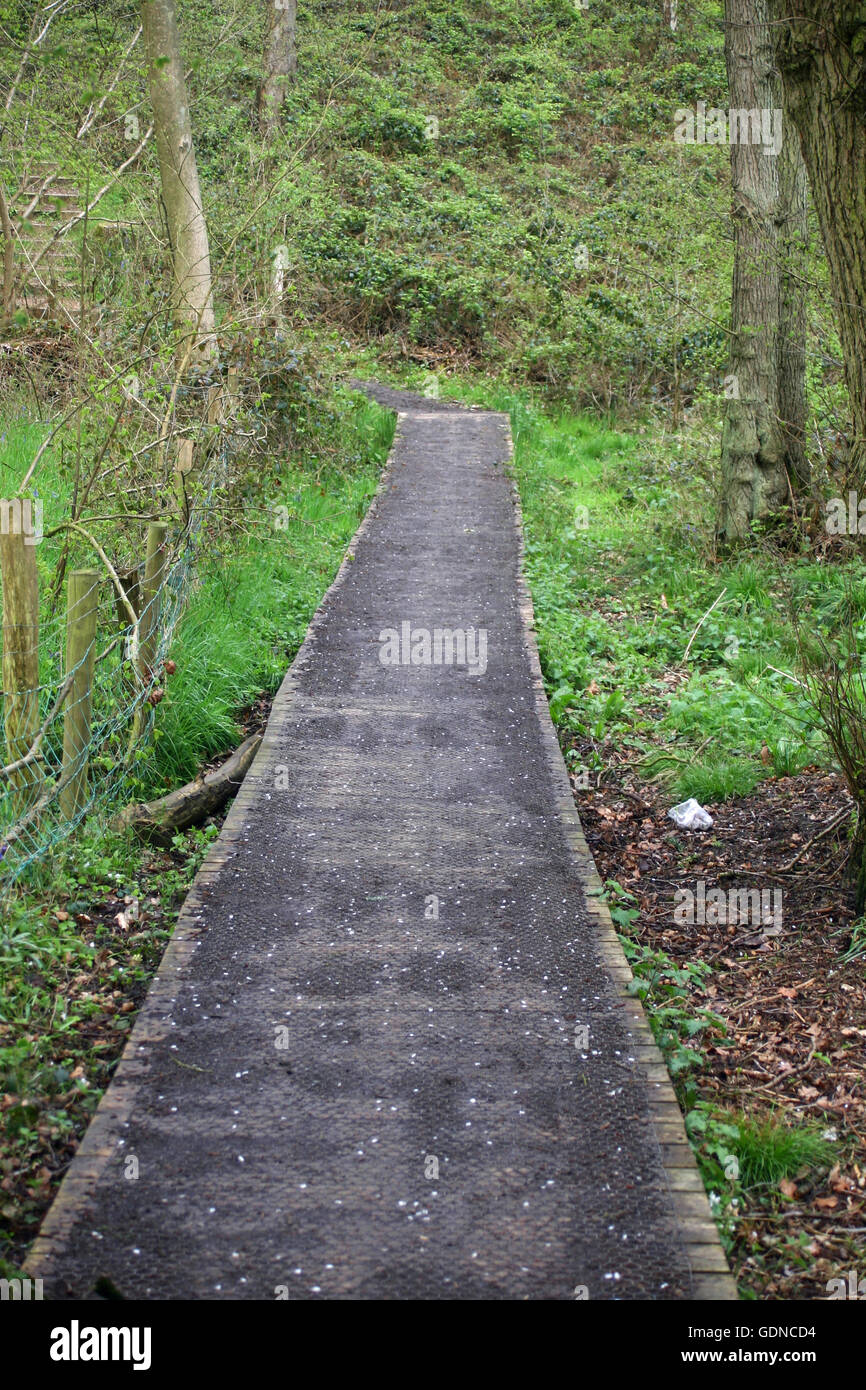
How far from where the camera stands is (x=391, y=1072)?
3.24 metres

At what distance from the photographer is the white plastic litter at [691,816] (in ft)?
16.8

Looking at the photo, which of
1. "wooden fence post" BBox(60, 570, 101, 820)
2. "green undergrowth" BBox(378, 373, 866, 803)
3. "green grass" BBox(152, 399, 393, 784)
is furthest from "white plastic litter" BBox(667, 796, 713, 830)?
"wooden fence post" BBox(60, 570, 101, 820)

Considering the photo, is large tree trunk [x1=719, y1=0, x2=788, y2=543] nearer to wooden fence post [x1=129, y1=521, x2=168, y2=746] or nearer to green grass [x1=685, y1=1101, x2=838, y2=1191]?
wooden fence post [x1=129, y1=521, x2=168, y2=746]

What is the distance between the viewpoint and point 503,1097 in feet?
10.3

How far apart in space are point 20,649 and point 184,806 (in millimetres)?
1136

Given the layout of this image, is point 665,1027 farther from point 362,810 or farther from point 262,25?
point 262,25

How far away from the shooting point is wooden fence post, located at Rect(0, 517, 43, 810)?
4.17 metres

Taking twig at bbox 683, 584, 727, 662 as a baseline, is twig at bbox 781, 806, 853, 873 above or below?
below

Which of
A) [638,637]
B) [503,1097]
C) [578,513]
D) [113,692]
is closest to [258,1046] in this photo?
[503,1097]

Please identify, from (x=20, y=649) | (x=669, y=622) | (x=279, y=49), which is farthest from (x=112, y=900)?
(x=279, y=49)

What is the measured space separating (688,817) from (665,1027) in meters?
1.60

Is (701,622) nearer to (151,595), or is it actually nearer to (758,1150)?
(151,595)

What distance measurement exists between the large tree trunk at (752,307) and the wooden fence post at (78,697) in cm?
540

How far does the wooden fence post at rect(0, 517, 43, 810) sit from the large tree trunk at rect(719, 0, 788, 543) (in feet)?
18.5
